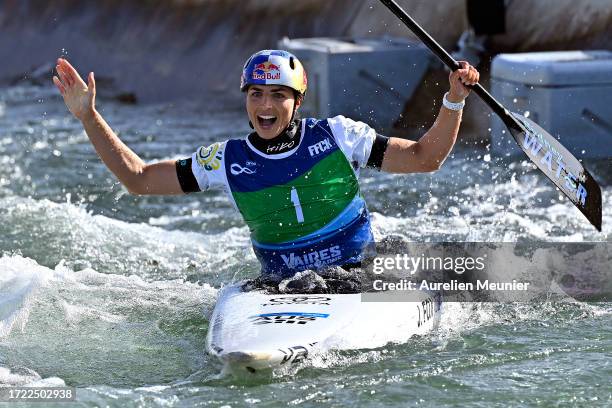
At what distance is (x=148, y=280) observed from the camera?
7.42 m

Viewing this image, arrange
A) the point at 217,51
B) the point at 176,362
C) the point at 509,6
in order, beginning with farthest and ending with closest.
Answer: the point at 217,51, the point at 509,6, the point at 176,362

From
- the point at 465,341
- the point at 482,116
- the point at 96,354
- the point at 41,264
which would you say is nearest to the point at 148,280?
the point at 41,264

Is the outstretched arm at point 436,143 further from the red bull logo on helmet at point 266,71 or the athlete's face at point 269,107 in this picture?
the red bull logo on helmet at point 266,71

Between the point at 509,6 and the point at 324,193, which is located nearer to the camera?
the point at 324,193

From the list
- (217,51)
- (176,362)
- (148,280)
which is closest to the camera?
(176,362)

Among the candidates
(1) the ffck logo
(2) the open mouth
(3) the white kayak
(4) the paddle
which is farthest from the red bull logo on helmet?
(4) the paddle

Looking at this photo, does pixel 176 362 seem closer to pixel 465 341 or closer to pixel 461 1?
pixel 465 341

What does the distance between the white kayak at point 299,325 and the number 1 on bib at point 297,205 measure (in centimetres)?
44

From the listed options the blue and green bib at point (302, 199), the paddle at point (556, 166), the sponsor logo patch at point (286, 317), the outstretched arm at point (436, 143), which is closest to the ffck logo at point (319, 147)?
the blue and green bib at point (302, 199)

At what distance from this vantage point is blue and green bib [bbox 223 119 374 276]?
5824 mm

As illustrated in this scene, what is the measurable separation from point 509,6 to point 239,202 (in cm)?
808

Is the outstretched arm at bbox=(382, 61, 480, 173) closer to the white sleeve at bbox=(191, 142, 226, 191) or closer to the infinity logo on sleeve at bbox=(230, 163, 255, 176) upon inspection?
the infinity logo on sleeve at bbox=(230, 163, 255, 176)

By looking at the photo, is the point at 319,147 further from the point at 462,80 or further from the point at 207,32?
the point at 207,32

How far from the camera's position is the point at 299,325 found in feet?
17.3
